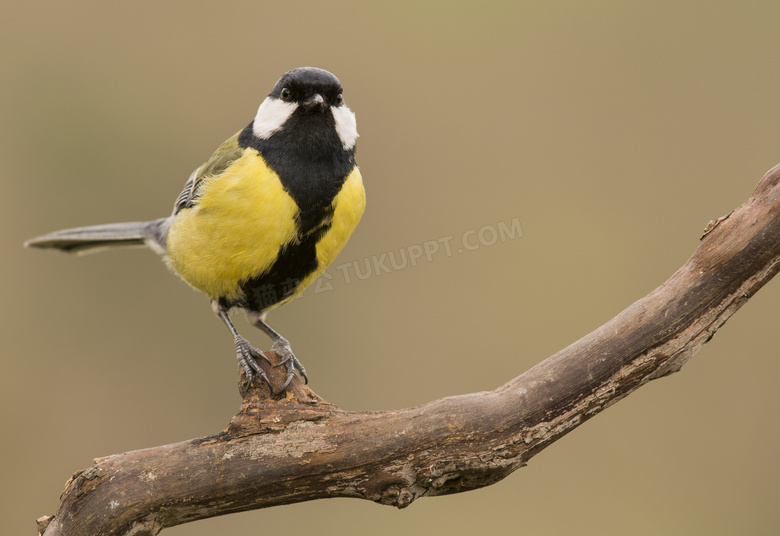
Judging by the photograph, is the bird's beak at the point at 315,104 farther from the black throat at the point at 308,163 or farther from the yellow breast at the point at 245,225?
the yellow breast at the point at 245,225

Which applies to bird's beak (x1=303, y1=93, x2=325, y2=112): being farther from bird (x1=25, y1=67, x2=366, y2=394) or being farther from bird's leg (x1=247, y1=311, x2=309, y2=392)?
bird's leg (x1=247, y1=311, x2=309, y2=392)

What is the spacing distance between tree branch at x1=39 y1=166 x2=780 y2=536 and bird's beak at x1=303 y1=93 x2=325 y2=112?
100 centimetres

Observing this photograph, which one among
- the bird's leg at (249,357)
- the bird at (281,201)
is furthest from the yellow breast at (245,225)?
the bird's leg at (249,357)

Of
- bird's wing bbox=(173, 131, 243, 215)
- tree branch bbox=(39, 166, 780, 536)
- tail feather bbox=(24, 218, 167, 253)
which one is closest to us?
tree branch bbox=(39, 166, 780, 536)

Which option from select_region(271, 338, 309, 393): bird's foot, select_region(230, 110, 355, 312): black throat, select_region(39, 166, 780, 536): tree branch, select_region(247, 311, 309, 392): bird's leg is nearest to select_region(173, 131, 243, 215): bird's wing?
select_region(230, 110, 355, 312): black throat

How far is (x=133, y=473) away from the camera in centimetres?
210

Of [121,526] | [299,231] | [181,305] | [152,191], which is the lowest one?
[121,526]

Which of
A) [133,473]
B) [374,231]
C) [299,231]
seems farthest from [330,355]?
[133,473]

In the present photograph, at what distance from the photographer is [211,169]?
2.76 meters

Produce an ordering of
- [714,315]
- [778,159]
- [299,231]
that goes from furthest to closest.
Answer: [778,159]
[299,231]
[714,315]

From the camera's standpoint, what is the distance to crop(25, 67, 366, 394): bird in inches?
97.6

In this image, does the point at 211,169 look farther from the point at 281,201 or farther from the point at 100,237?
the point at 100,237

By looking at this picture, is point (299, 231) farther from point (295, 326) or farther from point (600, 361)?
point (295, 326)

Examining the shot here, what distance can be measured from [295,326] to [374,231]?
664 mm
